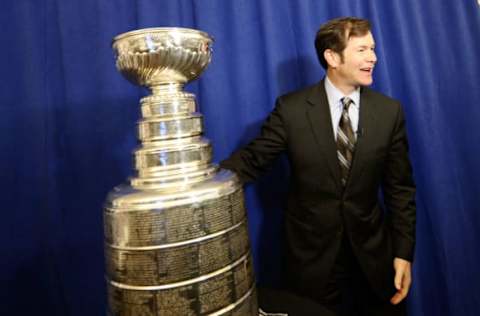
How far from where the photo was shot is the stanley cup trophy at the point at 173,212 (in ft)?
1.37

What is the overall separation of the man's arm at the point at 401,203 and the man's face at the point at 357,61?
0.55 feet

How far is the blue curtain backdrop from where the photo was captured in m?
0.97

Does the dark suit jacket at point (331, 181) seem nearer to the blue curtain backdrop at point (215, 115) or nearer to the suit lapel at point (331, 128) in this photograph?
the suit lapel at point (331, 128)

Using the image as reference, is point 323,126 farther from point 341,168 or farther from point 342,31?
point 342,31

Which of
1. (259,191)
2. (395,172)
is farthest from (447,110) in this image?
(259,191)

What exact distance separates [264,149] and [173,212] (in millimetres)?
590

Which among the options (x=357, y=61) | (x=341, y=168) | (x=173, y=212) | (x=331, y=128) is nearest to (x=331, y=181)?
(x=341, y=168)

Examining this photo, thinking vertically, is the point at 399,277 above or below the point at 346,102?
below

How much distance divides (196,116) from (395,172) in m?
0.77

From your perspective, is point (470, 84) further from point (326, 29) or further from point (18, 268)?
point (18, 268)

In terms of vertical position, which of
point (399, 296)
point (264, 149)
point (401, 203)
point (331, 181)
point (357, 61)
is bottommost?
point (399, 296)

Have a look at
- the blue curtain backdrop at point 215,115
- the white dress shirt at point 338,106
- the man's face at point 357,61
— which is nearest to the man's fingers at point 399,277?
the blue curtain backdrop at point 215,115

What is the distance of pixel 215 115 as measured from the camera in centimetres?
107

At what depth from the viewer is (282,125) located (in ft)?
3.24
